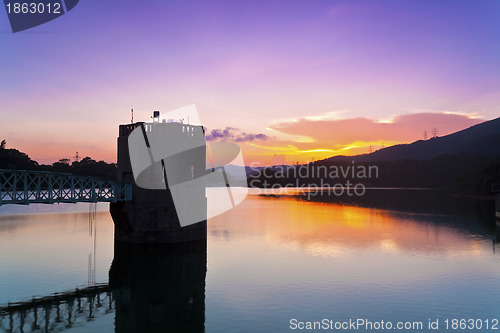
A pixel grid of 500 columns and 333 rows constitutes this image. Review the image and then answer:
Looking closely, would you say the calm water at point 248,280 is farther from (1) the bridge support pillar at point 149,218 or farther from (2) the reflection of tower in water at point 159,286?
(1) the bridge support pillar at point 149,218

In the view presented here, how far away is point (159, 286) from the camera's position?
94.5 feet

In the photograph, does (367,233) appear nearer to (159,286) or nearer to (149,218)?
(149,218)

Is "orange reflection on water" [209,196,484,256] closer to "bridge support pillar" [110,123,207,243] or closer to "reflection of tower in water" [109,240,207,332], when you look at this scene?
"reflection of tower in water" [109,240,207,332]

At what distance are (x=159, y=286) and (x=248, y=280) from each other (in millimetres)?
6692

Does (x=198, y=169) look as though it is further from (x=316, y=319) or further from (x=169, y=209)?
(x=316, y=319)

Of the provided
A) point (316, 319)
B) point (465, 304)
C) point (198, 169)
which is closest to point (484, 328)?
point (465, 304)

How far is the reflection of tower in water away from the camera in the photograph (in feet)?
72.4

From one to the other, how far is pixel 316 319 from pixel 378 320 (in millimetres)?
3435

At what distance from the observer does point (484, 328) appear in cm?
2077

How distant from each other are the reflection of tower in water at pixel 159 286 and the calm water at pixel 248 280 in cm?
8

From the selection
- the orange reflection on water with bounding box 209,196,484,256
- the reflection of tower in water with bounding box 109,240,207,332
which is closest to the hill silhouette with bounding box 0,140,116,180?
the orange reflection on water with bounding box 209,196,484,256

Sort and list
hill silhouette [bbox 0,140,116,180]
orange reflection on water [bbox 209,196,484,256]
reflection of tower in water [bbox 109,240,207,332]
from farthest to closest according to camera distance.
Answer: hill silhouette [bbox 0,140,116,180] < orange reflection on water [bbox 209,196,484,256] < reflection of tower in water [bbox 109,240,207,332]

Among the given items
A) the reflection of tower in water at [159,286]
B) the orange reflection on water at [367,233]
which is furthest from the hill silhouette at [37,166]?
the reflection of tower in water at [159,286]

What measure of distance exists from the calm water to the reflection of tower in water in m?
0.08
